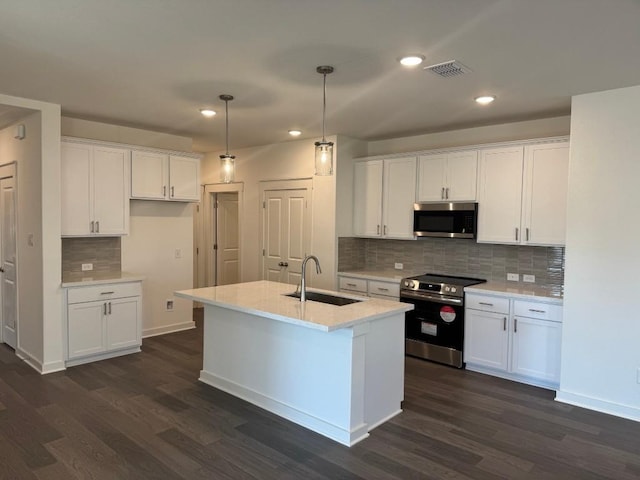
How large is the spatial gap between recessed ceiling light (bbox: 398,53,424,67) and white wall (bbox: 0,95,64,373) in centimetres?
336

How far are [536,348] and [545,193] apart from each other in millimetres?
1493

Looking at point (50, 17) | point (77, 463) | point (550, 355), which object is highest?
point (50, 17)

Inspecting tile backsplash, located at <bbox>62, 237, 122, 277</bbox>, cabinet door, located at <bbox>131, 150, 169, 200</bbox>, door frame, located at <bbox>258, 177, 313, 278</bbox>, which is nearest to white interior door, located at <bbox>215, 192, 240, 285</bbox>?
door frame, located at <bbox>258, 177, 313, 278</bbox>

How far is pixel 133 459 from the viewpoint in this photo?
289 cm

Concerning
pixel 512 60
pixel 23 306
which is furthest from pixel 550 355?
pixel 23 306

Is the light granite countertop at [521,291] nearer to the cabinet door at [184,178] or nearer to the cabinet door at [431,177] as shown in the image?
the cabinet door at [431,177]

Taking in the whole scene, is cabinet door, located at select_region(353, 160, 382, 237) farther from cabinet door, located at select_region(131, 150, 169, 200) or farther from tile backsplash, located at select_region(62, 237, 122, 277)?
tile backsplash, located at select_region(62, 237, 122, 277)

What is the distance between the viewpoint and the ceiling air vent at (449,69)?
10.2 feet

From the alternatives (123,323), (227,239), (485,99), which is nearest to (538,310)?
(485,99)

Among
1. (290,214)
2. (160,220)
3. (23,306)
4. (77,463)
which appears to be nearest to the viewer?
(77,463)

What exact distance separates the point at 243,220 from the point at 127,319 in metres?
2.50

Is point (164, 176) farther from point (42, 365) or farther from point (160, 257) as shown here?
point (42, 365)

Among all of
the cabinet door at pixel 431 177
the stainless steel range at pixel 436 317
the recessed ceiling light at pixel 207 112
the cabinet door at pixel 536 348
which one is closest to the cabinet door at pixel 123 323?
the recessed ceiling light at pixel 207 112

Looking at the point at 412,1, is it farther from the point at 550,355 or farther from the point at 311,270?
the point at 311,270
